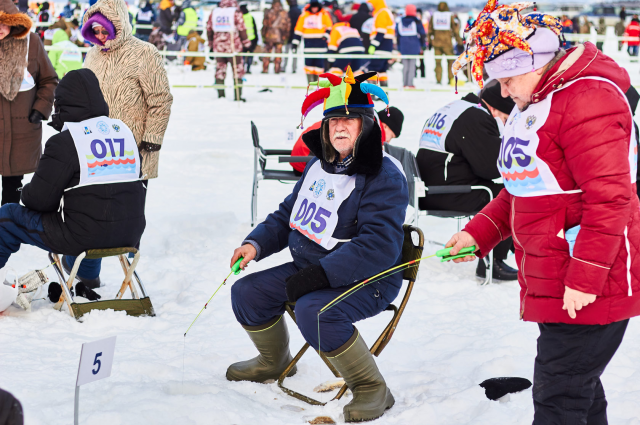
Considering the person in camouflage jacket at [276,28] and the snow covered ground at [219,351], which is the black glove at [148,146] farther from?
the person in camouflage jacket at [276,28]

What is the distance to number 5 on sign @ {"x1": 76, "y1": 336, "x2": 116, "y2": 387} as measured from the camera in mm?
2230

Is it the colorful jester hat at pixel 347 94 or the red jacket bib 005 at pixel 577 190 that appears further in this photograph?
the colorful jester hat at pixel 347 94

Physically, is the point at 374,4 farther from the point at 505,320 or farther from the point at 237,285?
the point at 237,285

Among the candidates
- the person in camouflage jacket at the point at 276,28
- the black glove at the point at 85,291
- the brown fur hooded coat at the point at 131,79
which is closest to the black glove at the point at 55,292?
the black glove at the point at 85,291

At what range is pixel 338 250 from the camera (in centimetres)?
291

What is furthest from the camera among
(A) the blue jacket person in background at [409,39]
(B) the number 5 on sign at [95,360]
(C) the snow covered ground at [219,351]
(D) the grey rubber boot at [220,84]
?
(A) the blue jacket person in background at [409,39]

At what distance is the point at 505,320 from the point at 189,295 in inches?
77.0

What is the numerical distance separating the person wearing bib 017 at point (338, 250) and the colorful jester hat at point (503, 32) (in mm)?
816

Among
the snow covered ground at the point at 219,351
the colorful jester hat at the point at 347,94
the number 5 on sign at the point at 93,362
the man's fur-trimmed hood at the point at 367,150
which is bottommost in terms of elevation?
the snow covered ground at the point at 219,351

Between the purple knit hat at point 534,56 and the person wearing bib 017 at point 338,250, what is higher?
the purple knit hat at point 534,56

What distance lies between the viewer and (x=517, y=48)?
2123mm

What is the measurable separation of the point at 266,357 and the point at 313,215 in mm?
717

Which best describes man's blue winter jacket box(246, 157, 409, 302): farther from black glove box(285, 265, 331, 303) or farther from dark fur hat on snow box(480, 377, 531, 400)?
dark fur hat on snow box(480, 377, 531, 400)

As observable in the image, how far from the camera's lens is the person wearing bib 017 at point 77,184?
3.78 meters
